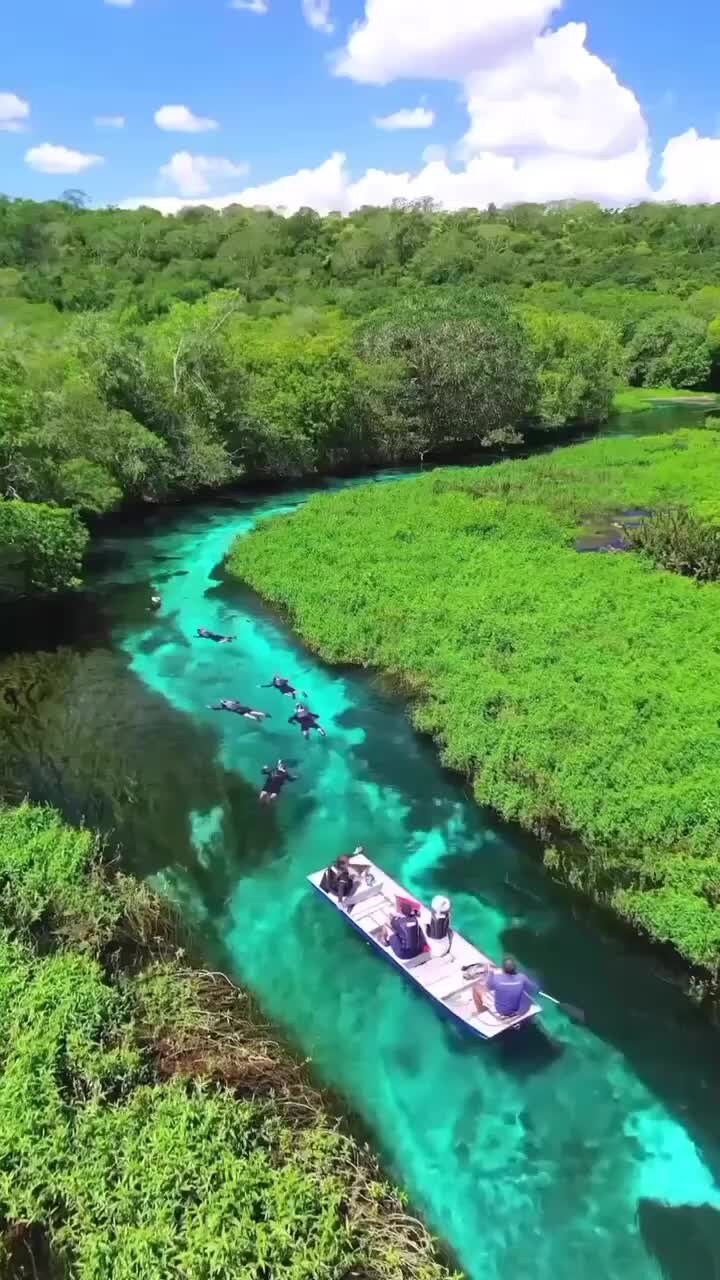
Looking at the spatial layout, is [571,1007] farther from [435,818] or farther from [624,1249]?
[435,818]

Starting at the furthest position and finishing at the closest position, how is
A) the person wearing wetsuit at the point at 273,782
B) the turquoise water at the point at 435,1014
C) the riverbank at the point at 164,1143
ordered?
the person wearing wetsuit at the point at 273,782, the turquoise water at the point at 435,1014, the riverbank at the point at 164,1143

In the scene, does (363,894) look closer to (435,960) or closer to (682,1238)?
(435,960)

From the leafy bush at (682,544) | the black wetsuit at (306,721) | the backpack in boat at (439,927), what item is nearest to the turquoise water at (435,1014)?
the black wetsuit at (306,721)

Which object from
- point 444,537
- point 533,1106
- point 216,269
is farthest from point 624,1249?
point 216,269

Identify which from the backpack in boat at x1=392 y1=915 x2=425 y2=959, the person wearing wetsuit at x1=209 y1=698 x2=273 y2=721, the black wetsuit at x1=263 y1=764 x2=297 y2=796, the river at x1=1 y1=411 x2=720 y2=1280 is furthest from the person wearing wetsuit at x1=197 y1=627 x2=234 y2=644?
the backpack in boat at x1=392 y1=915 x2=425 y2=959

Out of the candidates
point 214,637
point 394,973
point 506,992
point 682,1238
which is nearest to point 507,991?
point 506,992

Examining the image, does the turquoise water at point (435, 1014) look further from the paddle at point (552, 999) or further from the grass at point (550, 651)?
the grass at point (550, 651)
